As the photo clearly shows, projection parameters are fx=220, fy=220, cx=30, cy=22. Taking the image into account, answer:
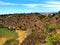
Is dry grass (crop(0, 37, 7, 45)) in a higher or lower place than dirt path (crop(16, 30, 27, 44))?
lower

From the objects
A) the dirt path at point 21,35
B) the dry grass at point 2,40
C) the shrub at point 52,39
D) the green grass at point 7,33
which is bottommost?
the dry grass at point 2,40

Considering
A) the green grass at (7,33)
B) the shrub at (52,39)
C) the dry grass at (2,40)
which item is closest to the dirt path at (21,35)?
the green grass at (7,33)

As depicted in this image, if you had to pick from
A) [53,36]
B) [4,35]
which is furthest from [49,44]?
[4,35]

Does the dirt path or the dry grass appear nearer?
the dry grass

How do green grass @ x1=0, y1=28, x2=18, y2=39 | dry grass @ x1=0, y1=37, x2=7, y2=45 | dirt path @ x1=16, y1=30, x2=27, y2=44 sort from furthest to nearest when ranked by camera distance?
green grass @ x1=0, y1=28, x2=18, y2=39, dirt path @ x1=16, y1=30, x2=27, y2=44, dry grass @ x1=0, y1=37, x2=7, y2=45

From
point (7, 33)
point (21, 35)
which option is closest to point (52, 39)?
point (7, 33)

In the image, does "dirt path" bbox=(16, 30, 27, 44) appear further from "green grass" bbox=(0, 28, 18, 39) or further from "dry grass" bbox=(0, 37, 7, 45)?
"dry grass" bbox=(0, 37, 7, 45)

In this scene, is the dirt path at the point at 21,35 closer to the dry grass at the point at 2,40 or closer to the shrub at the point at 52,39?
the dry grass at the point at 2,40

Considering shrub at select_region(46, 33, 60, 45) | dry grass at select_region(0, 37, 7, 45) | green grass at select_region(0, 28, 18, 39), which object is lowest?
dry grass at select_region(0, 37, 7, 45)

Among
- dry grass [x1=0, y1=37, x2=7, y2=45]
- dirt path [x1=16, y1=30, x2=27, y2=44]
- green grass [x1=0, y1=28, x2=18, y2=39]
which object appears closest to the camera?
dry grass [x1=0, y1=37, x2=7, y2=45]

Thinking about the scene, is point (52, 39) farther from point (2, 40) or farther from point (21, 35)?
point (21, 35)

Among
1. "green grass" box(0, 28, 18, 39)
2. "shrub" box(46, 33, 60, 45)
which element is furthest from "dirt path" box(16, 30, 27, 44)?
"shrub" box(46, 33, 60, 45)

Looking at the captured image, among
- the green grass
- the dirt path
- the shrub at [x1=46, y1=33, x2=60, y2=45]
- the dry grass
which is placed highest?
the shrub at [x1=46, y1=33, x2=60, y2=45]
